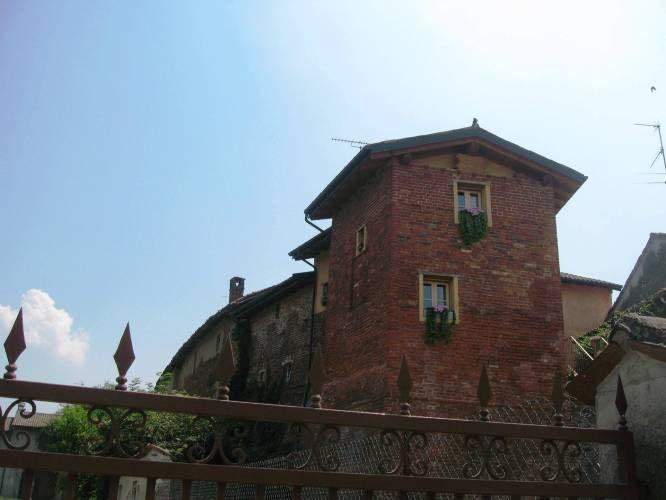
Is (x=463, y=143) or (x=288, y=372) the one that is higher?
(x=463, y=143)

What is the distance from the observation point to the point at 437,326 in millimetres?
14875

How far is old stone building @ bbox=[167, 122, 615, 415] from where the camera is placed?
14750 millimetres

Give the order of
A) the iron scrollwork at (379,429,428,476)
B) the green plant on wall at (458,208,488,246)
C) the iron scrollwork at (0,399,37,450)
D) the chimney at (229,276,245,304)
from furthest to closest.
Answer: the chimney at (229,276,245,304) → the green plant on wall at (458,208,488,246) → the iron scrollwork at (379,429,428,476) → the iron scrollwork at (0,399,37,450)

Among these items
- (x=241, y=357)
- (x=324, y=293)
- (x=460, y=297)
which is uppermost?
(x=324, y=293)

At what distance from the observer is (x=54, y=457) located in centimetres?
299

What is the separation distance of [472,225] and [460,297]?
1.84 metres

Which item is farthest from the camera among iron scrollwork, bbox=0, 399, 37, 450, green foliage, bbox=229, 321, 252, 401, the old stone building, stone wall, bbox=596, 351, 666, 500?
green foliage, bbox=229, 321, 252, 401

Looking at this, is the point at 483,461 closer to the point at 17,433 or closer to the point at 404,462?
the point at 404,462

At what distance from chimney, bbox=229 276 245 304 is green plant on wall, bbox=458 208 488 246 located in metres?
22.8

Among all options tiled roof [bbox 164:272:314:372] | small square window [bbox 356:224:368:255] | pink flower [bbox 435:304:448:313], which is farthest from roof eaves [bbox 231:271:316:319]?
pink flower [bbox 435:304:448:313]

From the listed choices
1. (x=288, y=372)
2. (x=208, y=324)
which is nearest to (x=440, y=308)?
(x=288, y=372)

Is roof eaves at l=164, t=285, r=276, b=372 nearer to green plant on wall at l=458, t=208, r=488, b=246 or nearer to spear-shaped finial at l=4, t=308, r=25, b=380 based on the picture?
green plant on wall at l=458, t=208, r=488, b=246

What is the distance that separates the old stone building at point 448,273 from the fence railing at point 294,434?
10.4 m

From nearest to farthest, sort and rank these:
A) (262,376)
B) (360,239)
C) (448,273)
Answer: (448,273) → (360,239) → (262,376)
